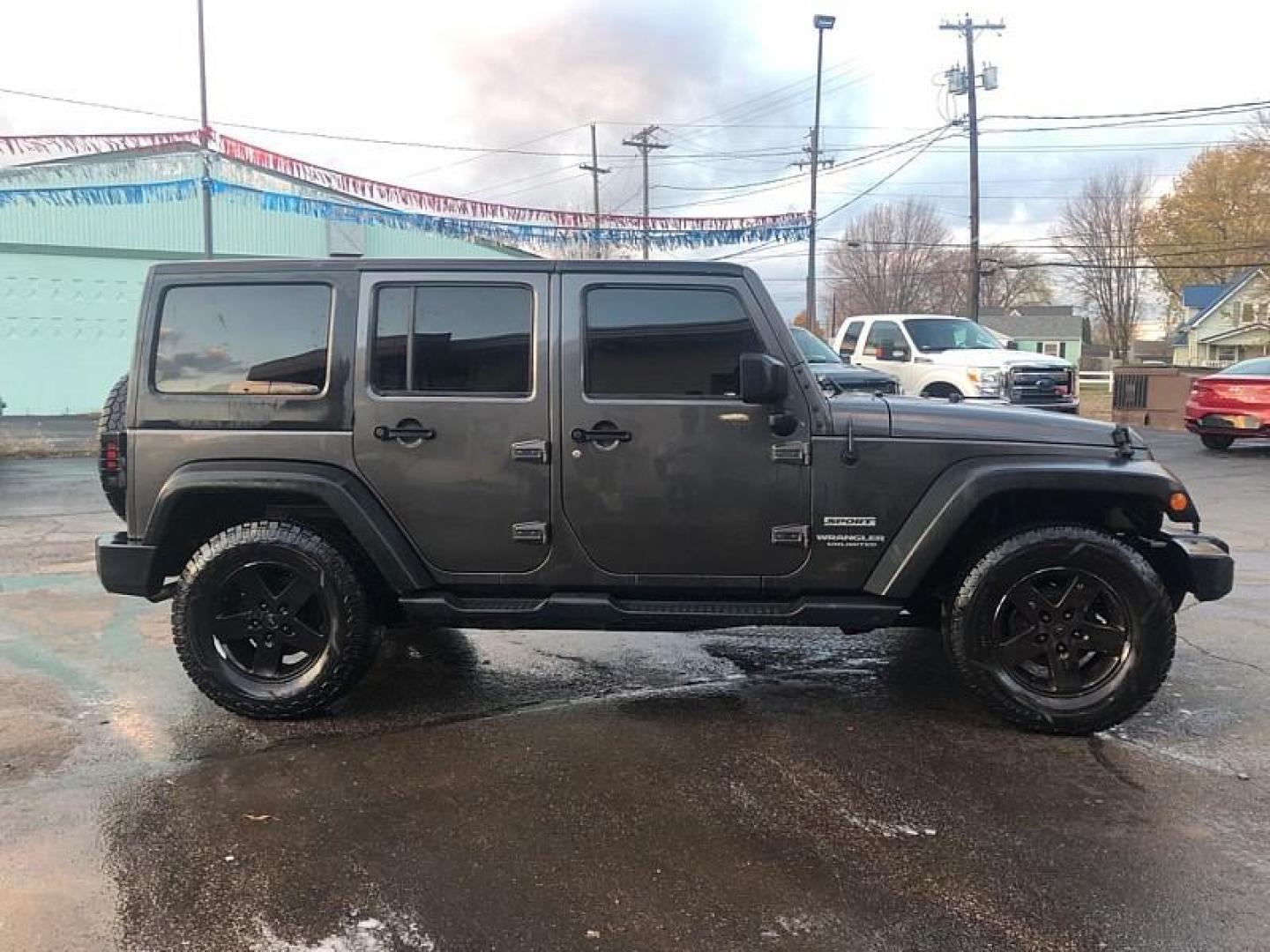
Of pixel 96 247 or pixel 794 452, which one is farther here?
pixel 96 247

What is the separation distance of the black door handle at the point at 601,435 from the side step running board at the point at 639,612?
0.67 meters

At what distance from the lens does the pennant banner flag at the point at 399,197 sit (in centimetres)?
1834

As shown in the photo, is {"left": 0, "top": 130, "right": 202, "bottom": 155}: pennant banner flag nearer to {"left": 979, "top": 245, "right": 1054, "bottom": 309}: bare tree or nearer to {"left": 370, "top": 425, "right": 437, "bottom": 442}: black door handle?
{"left": 370, "top": 425, "right": 437, "bottom": 442}: black door handle

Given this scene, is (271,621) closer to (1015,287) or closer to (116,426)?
(116,426)

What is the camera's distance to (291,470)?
407 cm

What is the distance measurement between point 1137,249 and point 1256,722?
7051 cm

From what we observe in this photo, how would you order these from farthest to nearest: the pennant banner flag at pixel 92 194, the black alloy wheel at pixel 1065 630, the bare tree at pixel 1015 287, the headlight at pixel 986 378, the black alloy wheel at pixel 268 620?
the bare tree at pixel 1015 287, the pennant banner flag at pixel 92 194, the headlight at pixel 986 378, the black alloy wheel at pixel 268 620, the black alloy wheel at pixel 1065 630

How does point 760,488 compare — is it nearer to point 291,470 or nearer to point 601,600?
point 601,600

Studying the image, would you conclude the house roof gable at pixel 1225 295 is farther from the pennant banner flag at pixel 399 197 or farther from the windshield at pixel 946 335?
the windshield at pixel 946 335

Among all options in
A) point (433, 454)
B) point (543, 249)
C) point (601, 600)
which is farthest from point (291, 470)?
point (543, 249)

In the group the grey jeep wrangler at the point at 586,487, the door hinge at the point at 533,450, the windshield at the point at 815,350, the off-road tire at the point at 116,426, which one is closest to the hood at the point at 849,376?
the windshield at the point at 815,350

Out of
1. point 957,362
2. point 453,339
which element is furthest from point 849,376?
point 453,339

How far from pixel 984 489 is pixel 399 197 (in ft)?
61.3

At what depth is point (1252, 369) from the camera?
14.8 metres
